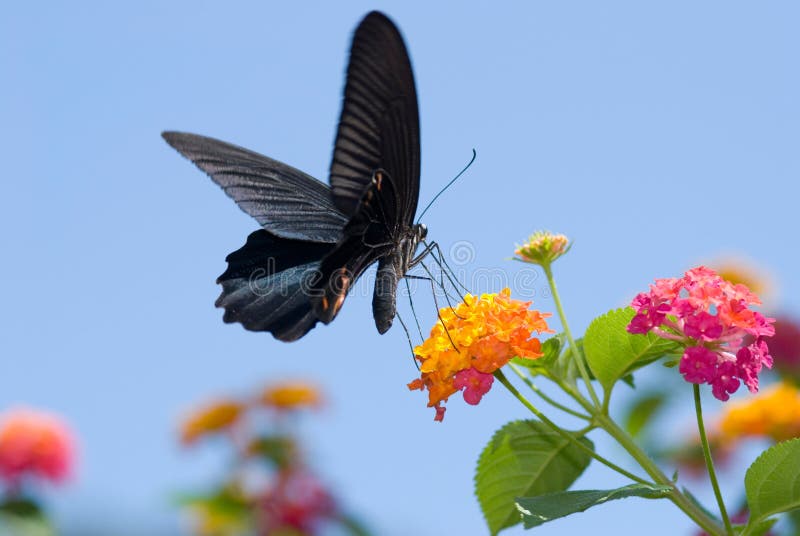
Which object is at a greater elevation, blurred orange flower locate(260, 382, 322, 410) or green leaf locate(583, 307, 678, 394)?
blurred orange flower locate(260, 382, 322, 410)

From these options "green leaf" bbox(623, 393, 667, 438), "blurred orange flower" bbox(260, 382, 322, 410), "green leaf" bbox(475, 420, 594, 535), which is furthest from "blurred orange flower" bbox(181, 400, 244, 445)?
"green leaf" bbox(475, 420, 594, 535)

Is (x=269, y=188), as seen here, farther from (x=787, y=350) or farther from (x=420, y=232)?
(x=787, y=350)

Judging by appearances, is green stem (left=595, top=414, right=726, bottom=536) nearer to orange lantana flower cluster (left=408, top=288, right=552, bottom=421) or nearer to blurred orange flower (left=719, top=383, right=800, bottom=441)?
orange lantana flower cluster (left=408, top=288, right=552, bottom=421)

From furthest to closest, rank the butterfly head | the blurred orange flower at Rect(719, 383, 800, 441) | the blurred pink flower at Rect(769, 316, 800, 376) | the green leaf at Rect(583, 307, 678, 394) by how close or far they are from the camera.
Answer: the blurred pink flower at Rect(769, 316, 800, 376) < the blurred orange flower at Rect(719, 383, 800, 441) < the butterfly head < the green leaf at Rect(583, 307, 678, 394)

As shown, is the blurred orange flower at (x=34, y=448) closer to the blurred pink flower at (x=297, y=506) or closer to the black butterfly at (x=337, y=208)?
the blurred pink flower at (x=297, y=506)

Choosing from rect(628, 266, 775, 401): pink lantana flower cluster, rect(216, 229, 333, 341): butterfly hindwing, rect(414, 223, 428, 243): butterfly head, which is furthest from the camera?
rect(414, 223, 428, 243): butterfly head

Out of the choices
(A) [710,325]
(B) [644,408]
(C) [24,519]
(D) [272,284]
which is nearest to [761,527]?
(A) [710,325]

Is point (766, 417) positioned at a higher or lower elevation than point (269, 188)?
lower
